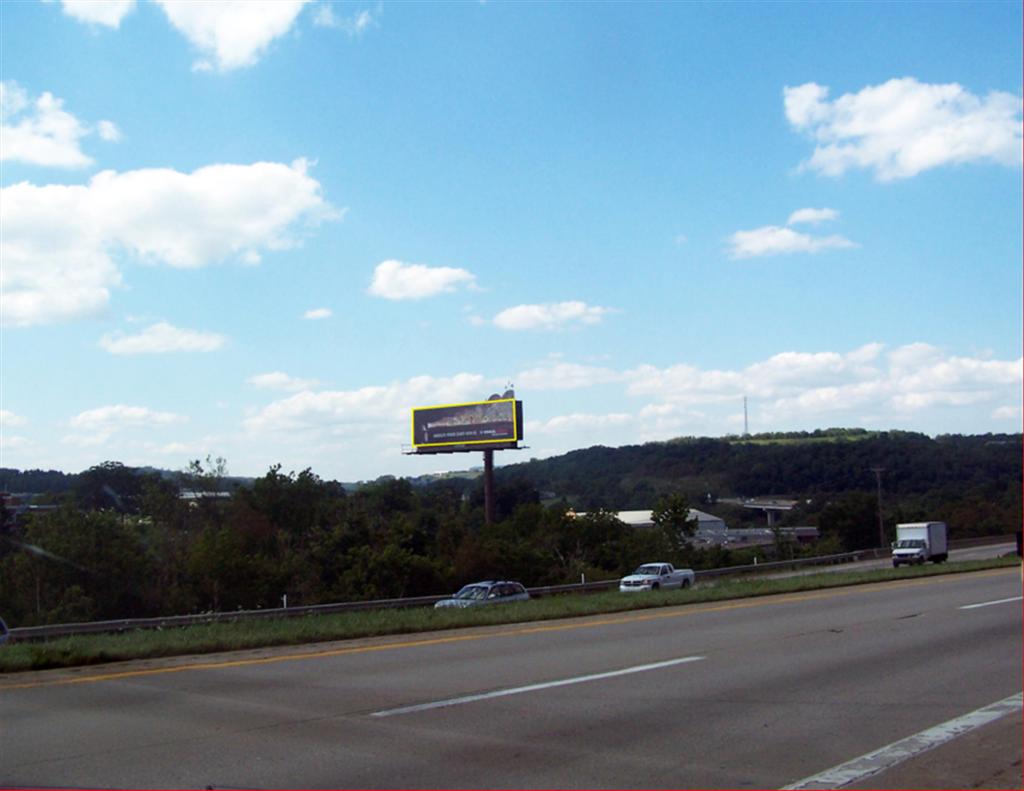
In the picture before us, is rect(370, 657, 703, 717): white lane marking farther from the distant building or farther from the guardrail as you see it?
the distant building

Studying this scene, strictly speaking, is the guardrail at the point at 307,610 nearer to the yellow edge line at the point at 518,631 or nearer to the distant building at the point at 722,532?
the yellow edge line at the point at 518,631

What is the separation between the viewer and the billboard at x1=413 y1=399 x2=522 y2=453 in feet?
255

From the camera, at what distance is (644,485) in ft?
534

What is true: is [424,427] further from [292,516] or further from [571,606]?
[571,606]

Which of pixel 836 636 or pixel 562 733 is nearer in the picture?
pixel 562 733

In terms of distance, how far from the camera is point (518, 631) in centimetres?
1898

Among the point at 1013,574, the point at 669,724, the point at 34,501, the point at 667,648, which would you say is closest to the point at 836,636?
the point at 667,648

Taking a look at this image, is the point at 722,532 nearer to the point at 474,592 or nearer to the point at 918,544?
the point at 918,544

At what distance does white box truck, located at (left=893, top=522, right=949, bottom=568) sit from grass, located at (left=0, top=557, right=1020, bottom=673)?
27750 millimetres

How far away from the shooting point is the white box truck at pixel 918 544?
182ft

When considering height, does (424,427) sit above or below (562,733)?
above

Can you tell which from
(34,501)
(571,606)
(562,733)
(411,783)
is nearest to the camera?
(411,783)

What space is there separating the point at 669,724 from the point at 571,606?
14718mm

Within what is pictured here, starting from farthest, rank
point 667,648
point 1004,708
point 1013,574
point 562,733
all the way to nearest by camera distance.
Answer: point 1013,574 → point 667,648 → point 1004,708 → point 562,733
